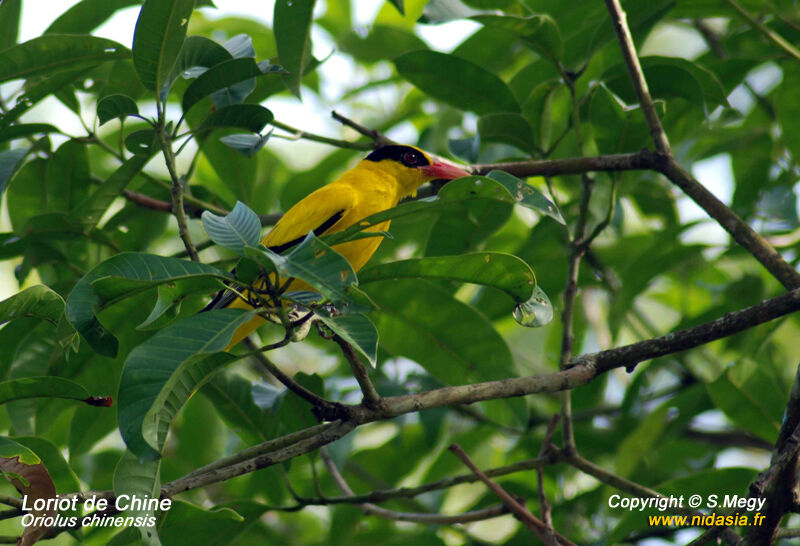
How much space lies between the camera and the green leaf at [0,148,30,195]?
100.0 inches

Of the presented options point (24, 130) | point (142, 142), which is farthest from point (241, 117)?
point (24, 130)

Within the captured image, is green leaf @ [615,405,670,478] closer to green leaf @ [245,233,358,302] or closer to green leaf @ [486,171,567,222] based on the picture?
green leaf @ [486,171,567,222]

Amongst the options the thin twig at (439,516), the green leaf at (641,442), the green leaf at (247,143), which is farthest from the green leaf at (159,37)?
the green leaf at (641,442)

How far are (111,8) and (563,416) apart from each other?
2281 millimetres

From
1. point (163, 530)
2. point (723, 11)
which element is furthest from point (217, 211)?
point (723, 11)

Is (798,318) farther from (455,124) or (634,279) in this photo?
(455,124)

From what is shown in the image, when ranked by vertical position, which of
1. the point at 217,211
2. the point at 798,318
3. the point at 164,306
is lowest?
the point at 164,306

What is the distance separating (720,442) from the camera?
368 cm

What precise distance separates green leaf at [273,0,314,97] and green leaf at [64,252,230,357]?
104 centimetres

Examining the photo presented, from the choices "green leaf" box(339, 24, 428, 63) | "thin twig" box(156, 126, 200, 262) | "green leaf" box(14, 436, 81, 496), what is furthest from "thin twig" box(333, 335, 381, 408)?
"green leaf" box(339, 24, 428, 63)

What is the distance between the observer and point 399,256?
450cm

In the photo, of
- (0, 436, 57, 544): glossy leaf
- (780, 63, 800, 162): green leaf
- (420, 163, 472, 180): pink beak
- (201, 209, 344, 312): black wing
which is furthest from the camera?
(420, 163, 472, 180): pink beak

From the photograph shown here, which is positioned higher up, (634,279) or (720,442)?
(634,279)

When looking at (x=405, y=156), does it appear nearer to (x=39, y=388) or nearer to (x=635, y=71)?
(x=635, y=71)
